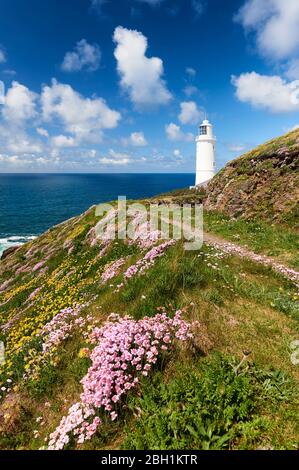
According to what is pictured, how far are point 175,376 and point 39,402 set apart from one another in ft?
11.1

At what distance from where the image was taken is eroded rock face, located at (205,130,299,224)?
73.4 feet

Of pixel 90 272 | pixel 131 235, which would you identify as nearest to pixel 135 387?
pixel 90 272

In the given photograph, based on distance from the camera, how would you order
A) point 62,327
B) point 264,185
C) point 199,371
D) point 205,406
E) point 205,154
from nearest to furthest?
point 205,406 < point 199,371 < point 62,327 < point 264,185 < point 205,154

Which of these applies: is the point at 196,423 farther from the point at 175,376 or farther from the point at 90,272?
the point at 90,272

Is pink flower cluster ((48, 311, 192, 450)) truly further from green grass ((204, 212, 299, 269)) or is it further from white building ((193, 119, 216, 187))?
white building ((193, 119, 216, 187))

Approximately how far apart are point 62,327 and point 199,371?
178 inches

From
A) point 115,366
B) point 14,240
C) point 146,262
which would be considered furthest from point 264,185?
point 14,240

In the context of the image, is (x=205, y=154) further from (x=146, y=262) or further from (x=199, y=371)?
(x=199, y=371)

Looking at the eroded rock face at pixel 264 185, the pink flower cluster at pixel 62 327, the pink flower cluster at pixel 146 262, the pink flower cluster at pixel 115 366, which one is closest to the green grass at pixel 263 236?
the eroded rock face at pixel 264 185

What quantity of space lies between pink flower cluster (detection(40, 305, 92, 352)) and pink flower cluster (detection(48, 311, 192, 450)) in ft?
4.95

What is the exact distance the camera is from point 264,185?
25406 mm

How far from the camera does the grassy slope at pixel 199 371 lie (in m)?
5.05

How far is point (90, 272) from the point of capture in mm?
18094
